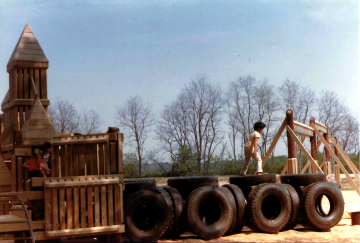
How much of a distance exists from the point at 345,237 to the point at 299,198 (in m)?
1.50

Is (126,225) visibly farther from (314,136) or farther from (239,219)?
(314,136)

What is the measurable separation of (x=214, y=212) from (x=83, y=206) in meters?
3.53

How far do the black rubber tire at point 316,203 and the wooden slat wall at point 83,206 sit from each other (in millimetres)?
4878

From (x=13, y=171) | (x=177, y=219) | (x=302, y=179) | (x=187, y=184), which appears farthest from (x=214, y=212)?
(x=13, y=171)

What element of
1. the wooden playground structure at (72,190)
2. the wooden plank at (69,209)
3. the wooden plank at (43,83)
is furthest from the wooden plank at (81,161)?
the wooden plank at (43,83)

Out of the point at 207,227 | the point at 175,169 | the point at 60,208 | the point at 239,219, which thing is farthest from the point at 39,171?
the point at 175,169

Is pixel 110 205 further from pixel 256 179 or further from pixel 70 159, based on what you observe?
pixel 256 179

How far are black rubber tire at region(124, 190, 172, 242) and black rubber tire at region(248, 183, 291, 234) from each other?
212cm

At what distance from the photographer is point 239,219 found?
1081cm

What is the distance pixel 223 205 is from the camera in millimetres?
10562

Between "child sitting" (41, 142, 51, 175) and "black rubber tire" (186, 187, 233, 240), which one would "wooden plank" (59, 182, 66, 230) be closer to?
"child sitting" (41, 142, 51, 175)

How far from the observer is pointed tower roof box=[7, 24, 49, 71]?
37.7 ft

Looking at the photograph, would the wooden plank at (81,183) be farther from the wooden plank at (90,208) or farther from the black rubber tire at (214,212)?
the black rubber tire at (214,212)

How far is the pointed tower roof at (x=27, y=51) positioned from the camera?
11492 millimetres
